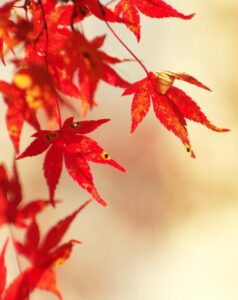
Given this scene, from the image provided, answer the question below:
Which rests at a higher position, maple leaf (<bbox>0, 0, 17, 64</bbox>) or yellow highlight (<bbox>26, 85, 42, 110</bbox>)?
maple leaf (<bbox>0, 0, 17, 64</bbox>)

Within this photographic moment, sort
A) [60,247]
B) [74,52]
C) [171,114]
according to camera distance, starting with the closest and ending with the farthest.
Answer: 1. [74,52]
2. [60,247]
3. [171,114]

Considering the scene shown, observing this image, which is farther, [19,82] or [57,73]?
[57,73]

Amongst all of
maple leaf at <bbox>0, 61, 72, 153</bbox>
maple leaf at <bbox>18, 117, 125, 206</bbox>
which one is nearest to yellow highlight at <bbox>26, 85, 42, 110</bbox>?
maple leaf at <bbox>0, 61, 72, 153</bbox>


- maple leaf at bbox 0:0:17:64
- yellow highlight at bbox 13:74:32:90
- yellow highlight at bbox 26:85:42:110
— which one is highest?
maple leaf at bbox 0:0:17:64

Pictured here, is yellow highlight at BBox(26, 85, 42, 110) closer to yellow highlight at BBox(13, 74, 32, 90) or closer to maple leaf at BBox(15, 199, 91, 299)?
yellow highlight at BBox(13, 74, 32, 90)

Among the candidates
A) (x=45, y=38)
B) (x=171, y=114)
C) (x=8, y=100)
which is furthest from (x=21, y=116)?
(x=171, y=114)

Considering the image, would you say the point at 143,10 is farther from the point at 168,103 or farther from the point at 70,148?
the point at 70,148

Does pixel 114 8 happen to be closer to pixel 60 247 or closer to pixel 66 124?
pixel 66 124
